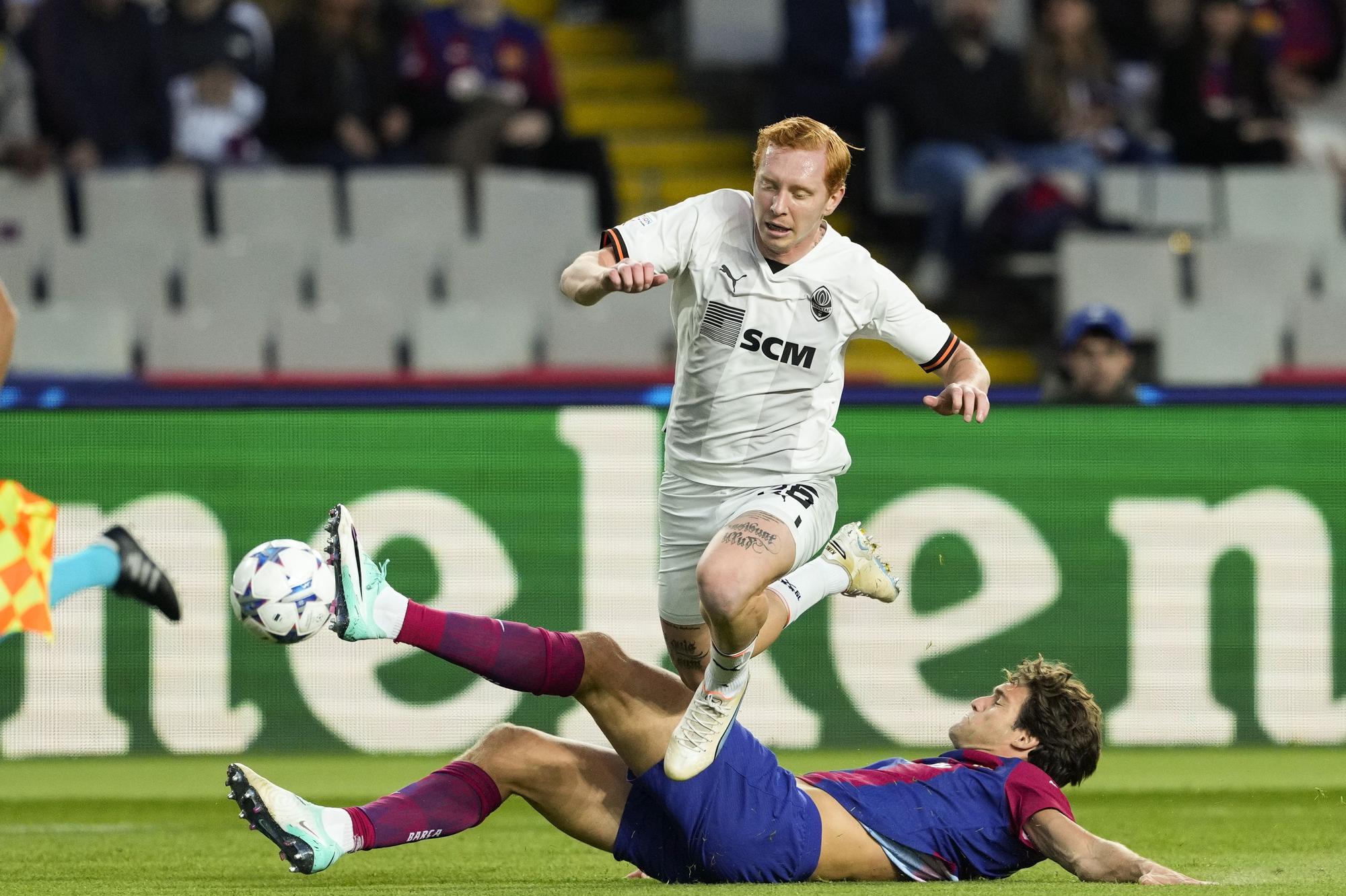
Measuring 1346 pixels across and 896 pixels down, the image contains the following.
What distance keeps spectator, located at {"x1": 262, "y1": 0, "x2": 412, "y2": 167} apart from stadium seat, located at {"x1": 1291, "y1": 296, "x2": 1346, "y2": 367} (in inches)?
221

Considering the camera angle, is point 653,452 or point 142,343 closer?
point 653,452

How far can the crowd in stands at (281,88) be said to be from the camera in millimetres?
11414

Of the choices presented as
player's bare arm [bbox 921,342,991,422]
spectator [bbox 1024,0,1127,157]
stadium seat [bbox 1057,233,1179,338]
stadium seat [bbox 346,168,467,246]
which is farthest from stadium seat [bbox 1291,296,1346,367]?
player's bare arm [bbox 921,342,991,422]

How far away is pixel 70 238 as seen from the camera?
36.3 feet

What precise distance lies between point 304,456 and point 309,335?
7.42ft

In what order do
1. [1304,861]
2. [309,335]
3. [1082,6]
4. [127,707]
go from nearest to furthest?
[1304,861]
[127,707]
[309,335]
[1082,6]

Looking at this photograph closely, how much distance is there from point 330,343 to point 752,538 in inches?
228

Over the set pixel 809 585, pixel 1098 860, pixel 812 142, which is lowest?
pixel 1098 860

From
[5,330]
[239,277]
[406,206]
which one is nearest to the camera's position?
[5,330]

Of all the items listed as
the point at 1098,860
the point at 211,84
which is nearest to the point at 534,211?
the point at 211,84

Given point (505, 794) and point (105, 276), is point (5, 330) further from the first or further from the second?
point (105, 276)

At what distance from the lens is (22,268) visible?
1077 centimetres

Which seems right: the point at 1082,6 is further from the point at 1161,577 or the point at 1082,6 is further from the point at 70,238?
the point at 70,238

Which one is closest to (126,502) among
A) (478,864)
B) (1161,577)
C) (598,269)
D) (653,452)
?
(653,452)
